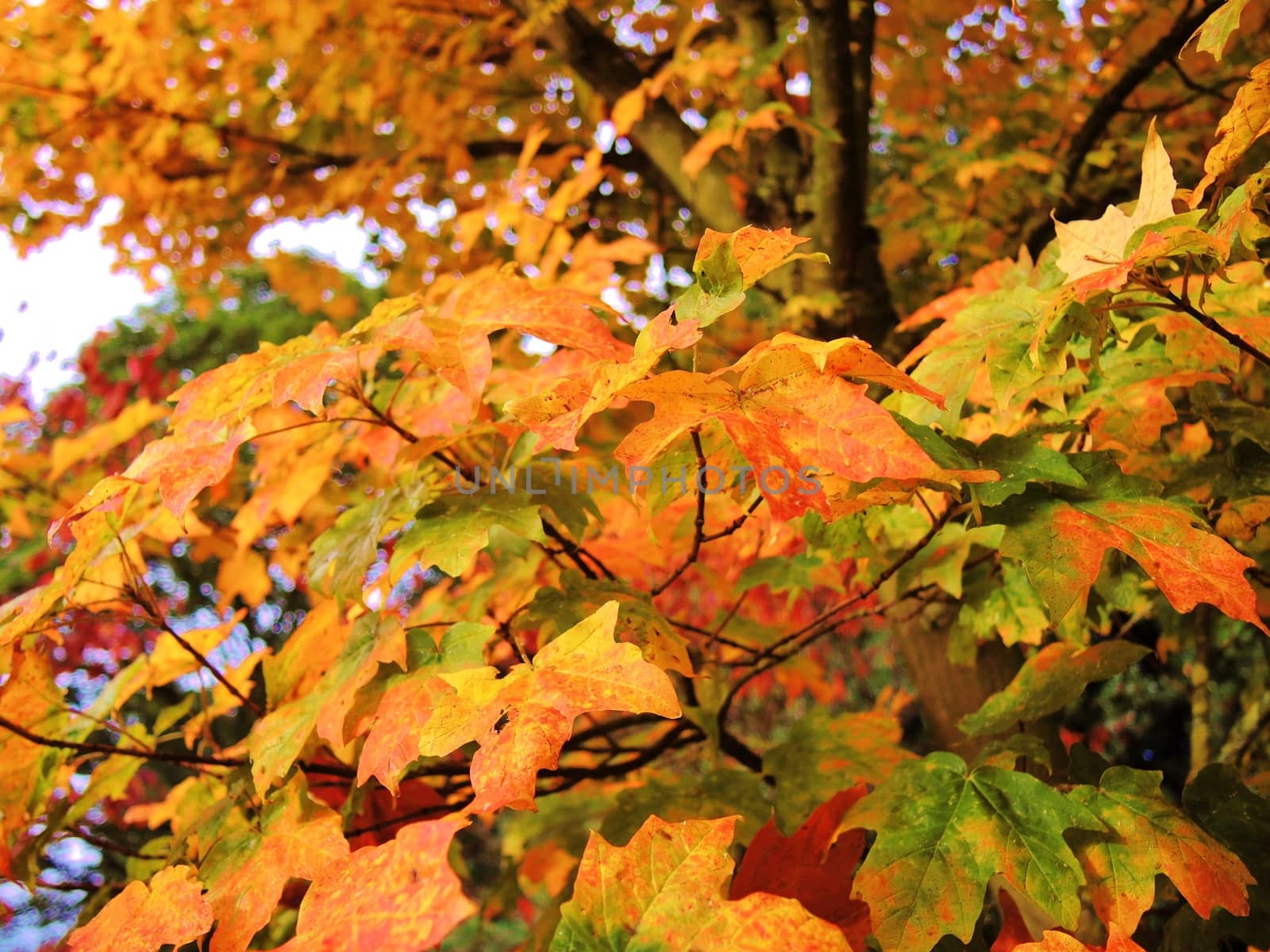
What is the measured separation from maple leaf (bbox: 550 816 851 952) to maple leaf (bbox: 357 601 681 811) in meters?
0.09

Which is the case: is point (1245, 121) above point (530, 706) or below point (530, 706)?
above

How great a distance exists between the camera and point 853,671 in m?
6.31

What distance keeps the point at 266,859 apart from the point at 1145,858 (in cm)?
87

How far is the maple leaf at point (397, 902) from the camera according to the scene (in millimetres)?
576

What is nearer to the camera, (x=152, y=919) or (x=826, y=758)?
(x=152, y=919)

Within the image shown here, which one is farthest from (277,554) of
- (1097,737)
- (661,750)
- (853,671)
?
(853,671)

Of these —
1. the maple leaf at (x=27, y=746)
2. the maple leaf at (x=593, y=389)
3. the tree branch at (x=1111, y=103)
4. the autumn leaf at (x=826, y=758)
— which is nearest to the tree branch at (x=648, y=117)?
the tree branch at (x=1111, y=103)

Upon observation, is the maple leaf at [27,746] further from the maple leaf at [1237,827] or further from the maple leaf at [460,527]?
the maple leaf at [1237,827]

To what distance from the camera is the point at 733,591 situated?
1.44m

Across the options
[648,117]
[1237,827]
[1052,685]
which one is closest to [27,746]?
[1052,685]

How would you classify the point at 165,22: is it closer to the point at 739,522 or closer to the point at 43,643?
the point at 43,643

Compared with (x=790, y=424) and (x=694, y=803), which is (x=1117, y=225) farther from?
(x=694, y=803)

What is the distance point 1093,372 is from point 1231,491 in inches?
8.3

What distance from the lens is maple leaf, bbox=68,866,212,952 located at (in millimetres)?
765
